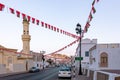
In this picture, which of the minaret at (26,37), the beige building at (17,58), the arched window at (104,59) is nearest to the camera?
the arched window at (104,59)

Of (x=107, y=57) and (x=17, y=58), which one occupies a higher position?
(x=107, y=57)

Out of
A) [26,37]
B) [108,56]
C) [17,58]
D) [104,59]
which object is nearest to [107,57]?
[108,56]

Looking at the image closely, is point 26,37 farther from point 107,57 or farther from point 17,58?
point 107,57

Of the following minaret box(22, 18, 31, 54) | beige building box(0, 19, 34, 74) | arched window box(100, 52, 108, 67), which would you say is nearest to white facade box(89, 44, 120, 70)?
arched window box(100, 52, 108, 67)

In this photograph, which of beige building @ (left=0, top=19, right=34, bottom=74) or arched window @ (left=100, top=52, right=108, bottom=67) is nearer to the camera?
arched window @ (left=100, top=52, right=108, bottom=67)

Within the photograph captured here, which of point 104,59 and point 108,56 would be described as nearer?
point 108,56

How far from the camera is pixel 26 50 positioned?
75.6 m

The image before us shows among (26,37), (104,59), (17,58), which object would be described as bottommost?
(17,58)

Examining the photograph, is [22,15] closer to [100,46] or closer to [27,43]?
[100,46]

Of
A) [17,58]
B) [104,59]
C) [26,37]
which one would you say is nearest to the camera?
[104,59]

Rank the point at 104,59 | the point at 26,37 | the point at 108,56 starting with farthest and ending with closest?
1. the point at 26,37
2. the point at 104,59
3. the point at 108,56

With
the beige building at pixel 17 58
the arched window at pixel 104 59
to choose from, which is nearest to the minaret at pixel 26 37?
the beige building at pixel 17 58

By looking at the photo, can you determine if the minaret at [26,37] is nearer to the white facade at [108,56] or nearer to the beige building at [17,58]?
the beige building at [17,58]

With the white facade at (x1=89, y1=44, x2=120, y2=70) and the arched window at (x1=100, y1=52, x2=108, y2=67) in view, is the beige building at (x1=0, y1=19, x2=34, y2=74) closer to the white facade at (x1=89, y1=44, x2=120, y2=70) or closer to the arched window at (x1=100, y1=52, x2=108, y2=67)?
the white facade at (x1=89, y1=44, x2=120, y2=70)
